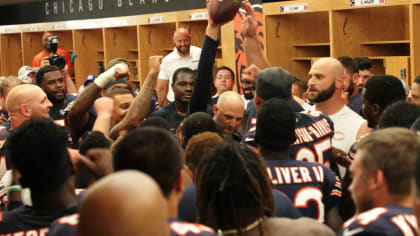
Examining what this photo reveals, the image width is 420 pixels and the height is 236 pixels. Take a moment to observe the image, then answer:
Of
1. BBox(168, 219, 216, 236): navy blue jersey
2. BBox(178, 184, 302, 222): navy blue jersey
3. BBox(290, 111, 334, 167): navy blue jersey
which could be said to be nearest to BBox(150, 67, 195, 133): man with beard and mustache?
BBox(290, 111, 334, 167): navy blue jersey

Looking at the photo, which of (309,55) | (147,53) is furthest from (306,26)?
(147,53)

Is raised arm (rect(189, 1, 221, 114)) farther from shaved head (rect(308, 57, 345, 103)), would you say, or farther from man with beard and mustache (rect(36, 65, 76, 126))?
man with beard and mustache (rect(36, 65, 76, 126))

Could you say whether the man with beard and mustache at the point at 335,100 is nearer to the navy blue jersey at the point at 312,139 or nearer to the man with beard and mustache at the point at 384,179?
the navy blue jersey at the point at 312,139

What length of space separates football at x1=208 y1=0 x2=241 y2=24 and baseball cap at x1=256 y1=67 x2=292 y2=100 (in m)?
0.39

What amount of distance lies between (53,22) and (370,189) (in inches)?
425

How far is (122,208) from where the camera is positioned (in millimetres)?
1104

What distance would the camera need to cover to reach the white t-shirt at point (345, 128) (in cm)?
345

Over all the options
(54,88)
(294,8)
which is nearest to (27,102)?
(54,88)

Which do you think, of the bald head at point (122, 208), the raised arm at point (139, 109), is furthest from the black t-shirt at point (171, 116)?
the bald head at point (122, 208)

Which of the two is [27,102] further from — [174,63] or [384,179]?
[174,63]

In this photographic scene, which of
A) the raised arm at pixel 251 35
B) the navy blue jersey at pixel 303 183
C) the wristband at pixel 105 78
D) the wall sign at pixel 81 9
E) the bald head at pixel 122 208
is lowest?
the navy blue jersey at pixel 303 183

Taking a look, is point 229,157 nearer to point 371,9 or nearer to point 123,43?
point 371,9

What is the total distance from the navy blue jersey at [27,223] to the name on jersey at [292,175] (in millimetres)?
883

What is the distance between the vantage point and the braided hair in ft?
5.94
